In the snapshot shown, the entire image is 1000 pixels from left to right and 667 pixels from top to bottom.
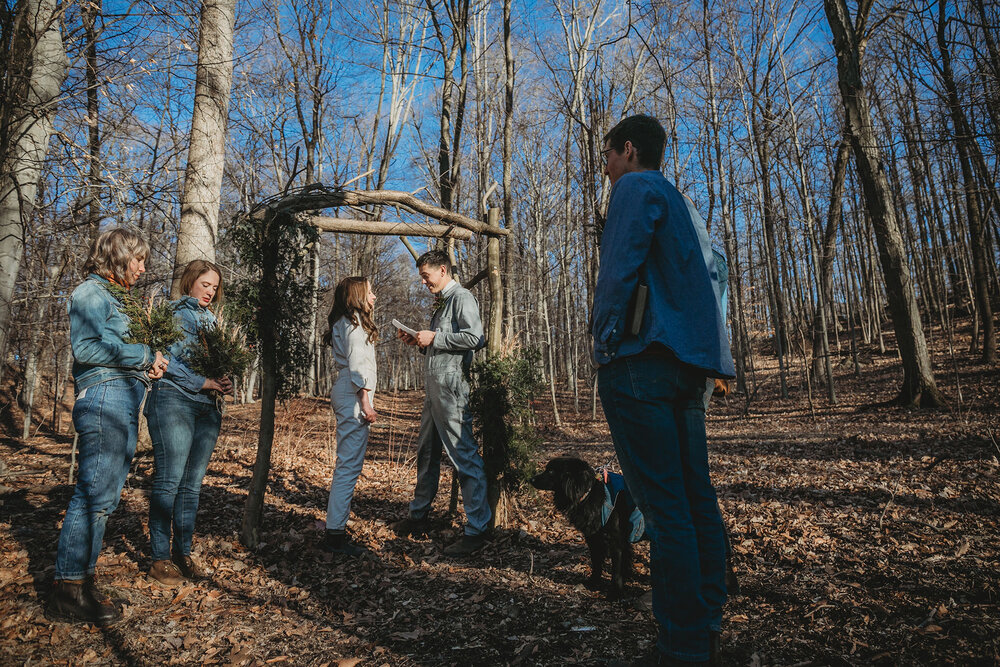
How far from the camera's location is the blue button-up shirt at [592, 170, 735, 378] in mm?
2020

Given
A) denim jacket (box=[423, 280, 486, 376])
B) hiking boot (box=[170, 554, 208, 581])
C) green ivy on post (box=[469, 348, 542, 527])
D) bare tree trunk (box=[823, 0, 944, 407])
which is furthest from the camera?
bare tree trunk (box=[823, 0, 944, 407])

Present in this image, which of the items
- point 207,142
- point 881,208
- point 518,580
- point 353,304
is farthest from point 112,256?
point 881,208

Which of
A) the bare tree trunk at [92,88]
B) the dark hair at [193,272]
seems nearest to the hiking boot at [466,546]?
the dark hair at [193,272]

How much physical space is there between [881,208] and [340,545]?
9854mm

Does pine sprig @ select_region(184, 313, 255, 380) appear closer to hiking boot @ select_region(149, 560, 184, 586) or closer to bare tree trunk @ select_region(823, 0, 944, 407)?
→ hiking boot @ select_region(149, 560, 184, 586)

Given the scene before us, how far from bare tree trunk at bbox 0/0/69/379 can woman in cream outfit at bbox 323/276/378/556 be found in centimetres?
281

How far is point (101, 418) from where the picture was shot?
279cm

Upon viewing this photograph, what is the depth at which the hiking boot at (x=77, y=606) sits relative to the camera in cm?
268

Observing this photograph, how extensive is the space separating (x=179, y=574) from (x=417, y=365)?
48098 mm

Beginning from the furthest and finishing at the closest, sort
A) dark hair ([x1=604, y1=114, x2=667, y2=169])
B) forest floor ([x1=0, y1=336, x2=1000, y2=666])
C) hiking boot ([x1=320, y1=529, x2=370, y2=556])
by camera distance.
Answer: hiking boot ([x1=320, y1=529, x2=370, y2=556]) → forest floor ([x1=0, y1=336, x2=1000, y2=666]) → dark hair ([x1=604, y1=114, x2=667, y2=169])

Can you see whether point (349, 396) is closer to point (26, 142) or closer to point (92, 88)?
point (92, 88)

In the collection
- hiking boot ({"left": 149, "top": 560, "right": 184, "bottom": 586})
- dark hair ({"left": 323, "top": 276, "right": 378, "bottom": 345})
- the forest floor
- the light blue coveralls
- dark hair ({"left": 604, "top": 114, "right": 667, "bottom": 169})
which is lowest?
the forest floor

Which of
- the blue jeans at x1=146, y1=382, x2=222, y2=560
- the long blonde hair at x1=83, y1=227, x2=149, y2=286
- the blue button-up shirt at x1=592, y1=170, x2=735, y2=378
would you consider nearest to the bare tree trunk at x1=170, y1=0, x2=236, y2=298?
the long blonde hair at x1=83, y1=227, x2=149, y2=286

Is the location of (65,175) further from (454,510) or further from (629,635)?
(629,635)
